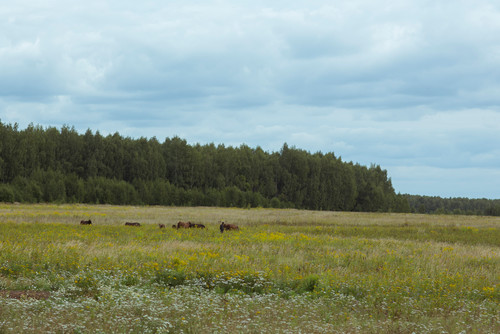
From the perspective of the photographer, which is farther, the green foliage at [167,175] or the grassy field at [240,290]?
the green foliage at [167,175]

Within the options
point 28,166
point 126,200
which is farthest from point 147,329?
point 28,166

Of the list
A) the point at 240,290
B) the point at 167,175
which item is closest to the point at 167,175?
the point at 167,175

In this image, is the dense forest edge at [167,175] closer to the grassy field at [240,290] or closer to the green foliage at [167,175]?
the green foliage at [167,175]

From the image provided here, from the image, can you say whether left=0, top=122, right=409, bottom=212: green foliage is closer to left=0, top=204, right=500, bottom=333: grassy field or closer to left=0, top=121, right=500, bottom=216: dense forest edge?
left=0, top=121, right=500, bottom=216: dense forest edge

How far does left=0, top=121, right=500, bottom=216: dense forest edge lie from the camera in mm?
86250

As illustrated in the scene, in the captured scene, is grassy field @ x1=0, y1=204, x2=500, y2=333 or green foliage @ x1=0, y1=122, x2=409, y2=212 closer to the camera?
grassy field @ x1=0, y1=204, x2=500, y2=333

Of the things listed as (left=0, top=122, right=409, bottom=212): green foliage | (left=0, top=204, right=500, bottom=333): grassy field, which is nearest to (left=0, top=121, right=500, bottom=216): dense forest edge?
(left=0, top=122, right=409, bottom=212): green foliage

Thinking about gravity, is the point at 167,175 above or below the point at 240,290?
above

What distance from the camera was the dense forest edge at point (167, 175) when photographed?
86.2 metres

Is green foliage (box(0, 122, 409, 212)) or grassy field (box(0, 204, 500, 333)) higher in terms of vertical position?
green foliage (box(0, 122, 409, 212))

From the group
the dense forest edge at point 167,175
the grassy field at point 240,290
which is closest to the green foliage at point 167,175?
the dense forest edge at point 167,175

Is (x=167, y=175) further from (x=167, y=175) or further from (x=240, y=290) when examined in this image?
(x=240, y=290)

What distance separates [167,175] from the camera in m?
112

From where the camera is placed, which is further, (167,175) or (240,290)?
(167,175)
